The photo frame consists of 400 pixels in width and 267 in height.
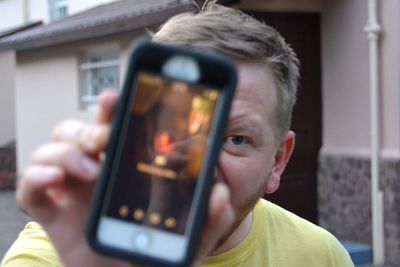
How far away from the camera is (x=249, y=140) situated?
64.2 inches

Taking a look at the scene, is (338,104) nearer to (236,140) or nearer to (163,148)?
(236,140)

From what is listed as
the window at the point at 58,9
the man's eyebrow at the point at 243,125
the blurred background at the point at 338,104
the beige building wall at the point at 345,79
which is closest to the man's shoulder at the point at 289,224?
the man's eyebrow at the point at 243,125

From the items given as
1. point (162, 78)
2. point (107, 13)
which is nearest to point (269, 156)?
point (162, 78)

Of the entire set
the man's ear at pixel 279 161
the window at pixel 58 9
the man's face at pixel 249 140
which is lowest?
the window at pixel 58 9

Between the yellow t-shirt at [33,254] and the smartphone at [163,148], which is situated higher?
the smartphone at [163,148]

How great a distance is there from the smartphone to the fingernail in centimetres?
2

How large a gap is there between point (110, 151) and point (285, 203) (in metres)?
6.76

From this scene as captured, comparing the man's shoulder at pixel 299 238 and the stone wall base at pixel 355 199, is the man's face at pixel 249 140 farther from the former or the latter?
the stone wall base at pixel 355 199

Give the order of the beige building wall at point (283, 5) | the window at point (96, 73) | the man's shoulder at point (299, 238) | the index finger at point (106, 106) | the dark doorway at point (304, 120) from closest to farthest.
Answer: the index finger at point (106, 106)
the man's shoulder at point (299, 238)
the beige building wall at point (283, 5)
the dark doorway at point (304, 120)
the window at point (96, 73)

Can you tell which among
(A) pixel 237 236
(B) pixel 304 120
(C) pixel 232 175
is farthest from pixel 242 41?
(B) pixel 304 120

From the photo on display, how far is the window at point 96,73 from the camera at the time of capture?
32.8ft

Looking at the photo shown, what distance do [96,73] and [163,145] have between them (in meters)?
9.73

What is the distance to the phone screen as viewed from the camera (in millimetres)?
982

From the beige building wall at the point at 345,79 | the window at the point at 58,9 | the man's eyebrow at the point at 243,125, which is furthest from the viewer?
the window at the point at 58,9
